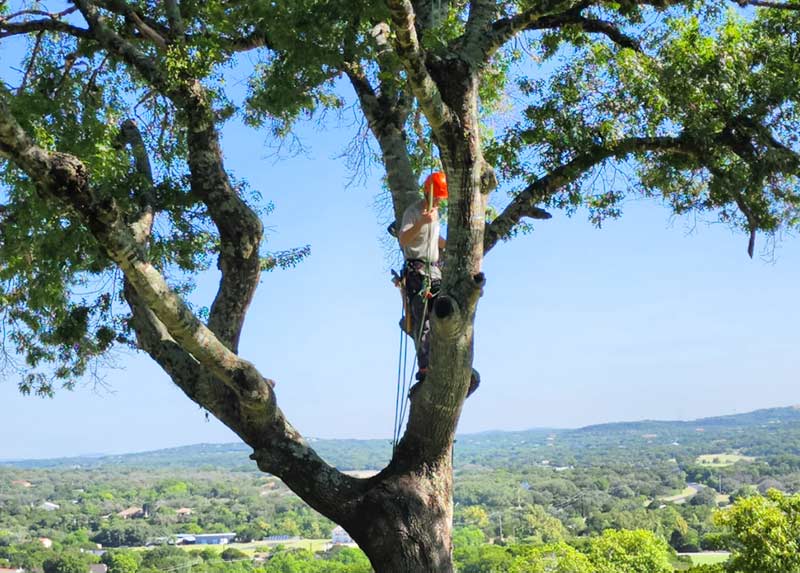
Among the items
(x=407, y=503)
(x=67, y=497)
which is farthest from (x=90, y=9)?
(x=67, y=497)

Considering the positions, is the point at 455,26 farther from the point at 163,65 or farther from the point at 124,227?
the point at 124,227

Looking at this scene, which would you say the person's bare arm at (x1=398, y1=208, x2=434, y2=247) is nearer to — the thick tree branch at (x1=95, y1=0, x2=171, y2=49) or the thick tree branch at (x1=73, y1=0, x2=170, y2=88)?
the thick tree branch at (x1=73, y1=0, x2=170, y2=88)

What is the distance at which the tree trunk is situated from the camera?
488 cm

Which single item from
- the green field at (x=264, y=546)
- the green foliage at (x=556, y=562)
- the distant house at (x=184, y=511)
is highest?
the green foliage at (x=556, y=562)

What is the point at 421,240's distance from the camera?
536cm

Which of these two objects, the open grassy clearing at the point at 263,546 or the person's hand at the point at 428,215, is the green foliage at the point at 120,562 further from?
the person's hand at the point at 428,215

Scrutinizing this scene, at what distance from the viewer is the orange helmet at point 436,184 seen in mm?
5203

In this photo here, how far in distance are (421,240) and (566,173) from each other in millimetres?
1212

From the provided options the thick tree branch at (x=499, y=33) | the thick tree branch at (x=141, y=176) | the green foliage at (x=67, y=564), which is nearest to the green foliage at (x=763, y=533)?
the thick tree branch at (x=499, y=33)

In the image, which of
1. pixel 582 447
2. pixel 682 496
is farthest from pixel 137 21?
pixel 582 447

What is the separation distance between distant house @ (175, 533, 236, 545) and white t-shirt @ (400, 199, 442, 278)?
58881mm

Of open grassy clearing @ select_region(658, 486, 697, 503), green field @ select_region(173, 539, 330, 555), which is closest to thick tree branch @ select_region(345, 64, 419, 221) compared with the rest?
green field @ select_region(173, 539, 330, 555)

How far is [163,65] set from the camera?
18.3 ft

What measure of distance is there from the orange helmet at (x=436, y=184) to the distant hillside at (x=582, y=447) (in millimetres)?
79179
